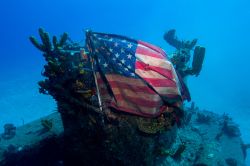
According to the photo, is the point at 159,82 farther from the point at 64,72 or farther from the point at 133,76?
the point at 64,72

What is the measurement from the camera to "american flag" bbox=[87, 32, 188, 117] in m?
7.34

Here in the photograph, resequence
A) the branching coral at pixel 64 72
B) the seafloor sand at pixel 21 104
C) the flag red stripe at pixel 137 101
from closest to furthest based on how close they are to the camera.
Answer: the flag red stripe at pixel 137 101 → the branching coral at pixel 64 72 → the seafloor sand at pixel 21 104

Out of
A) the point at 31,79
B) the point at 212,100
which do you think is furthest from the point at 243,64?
the point at 31,79

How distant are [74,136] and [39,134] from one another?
3.35m

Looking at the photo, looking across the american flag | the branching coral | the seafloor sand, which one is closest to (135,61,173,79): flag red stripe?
the american flag

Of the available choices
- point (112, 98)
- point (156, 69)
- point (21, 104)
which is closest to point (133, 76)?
point (156, 69)

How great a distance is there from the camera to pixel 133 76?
24.6 feet

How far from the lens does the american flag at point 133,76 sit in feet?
24.1

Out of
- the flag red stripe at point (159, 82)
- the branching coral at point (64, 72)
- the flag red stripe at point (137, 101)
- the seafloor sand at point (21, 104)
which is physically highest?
the seafloor sand at point (21, 104)

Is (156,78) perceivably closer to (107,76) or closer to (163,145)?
(107,76)

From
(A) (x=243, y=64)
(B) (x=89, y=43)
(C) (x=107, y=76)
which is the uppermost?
(A) (x=243, y=64)

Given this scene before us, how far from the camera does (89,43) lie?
26.4 feet

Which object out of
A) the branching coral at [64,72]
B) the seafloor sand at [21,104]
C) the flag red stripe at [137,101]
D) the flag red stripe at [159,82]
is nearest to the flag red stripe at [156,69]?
the flag red stripe at [159,82]

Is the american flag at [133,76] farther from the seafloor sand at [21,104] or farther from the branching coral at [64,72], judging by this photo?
the seafloor sand at [21,104]
